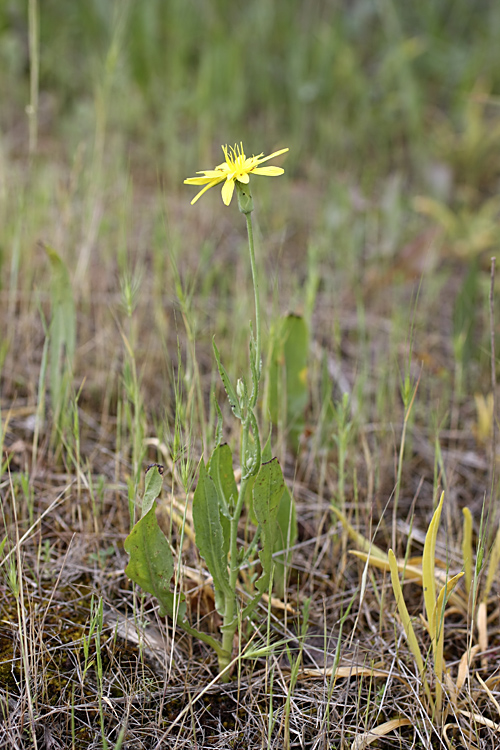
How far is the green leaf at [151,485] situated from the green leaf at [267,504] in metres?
0.14

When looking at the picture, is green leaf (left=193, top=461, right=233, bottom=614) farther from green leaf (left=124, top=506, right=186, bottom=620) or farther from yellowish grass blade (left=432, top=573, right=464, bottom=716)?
yellowish grass blade (left=432, top=573, right=464, bottom=716)

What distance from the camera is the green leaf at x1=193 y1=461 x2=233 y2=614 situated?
0.93m

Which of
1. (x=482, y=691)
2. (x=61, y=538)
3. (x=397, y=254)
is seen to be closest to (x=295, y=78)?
(x=397, y=254)

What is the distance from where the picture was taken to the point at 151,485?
3.01 ft

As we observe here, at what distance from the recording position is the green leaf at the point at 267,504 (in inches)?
35.7

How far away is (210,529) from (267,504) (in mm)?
95

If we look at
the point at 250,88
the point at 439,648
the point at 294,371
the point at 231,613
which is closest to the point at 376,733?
the point at 439,648

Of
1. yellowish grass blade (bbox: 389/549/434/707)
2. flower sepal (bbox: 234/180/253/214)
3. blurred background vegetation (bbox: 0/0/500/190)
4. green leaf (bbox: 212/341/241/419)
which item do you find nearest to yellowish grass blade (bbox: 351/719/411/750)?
yellowish grass blade (bbox: 389/549/434/707)

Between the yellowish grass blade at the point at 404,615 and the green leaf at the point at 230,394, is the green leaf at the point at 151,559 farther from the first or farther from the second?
the yellowish grass blade at the point at 404,615

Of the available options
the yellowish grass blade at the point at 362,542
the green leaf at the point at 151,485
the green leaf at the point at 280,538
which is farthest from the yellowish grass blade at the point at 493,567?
the green leaf at the point at 151,485

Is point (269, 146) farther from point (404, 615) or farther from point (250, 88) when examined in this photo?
point (404, 615)

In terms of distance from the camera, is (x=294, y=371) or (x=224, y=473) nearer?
(x=224, y=473)

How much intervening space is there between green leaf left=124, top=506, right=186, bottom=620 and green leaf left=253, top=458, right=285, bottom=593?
5.7 inches

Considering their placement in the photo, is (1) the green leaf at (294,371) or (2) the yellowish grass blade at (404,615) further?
(1) the green leaf at (294,371)
